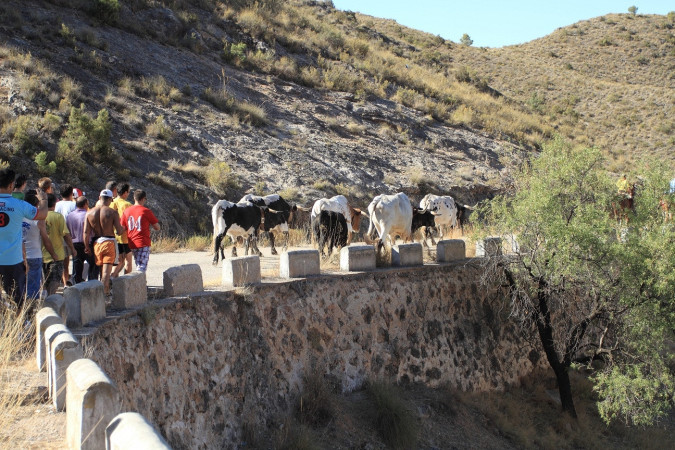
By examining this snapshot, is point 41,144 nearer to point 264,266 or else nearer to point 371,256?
point 264,266

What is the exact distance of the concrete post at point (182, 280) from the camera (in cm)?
996

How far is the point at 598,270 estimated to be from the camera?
1265cm

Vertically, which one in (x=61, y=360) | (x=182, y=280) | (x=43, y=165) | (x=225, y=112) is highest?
(x=225, y=112)

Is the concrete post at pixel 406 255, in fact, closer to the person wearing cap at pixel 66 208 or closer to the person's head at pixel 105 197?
the person's head at pixel 105 197

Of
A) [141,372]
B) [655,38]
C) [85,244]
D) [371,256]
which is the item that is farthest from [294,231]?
[655,38]

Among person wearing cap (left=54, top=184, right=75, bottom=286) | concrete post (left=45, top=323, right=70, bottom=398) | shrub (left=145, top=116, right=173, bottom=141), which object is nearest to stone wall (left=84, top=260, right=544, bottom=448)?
concrete post (left=45, top=323, right=70, bottom=398)

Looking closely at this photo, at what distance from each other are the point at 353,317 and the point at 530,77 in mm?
48263

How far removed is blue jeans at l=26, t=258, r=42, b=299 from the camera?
28.2 feet

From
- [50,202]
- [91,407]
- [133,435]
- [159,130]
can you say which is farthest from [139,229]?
[159,130]

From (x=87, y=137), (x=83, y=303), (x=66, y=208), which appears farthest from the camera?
(x=87, y=137)

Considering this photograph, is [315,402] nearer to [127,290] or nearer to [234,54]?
[127,290]

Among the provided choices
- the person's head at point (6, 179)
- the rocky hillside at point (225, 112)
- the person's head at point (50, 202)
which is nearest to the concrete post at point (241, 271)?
the person's head at point (50, 202)

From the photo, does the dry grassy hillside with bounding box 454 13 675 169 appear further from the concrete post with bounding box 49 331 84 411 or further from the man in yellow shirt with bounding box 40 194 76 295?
the concrete post with bounding box 49 331 84 411

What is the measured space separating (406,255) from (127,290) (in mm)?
6687
